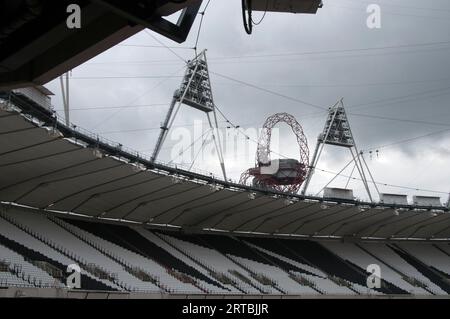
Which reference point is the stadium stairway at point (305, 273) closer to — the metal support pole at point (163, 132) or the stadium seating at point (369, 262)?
the stadium seating at point (369, 262)

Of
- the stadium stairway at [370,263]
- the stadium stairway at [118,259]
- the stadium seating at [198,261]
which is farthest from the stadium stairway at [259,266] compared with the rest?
the stadium stairway at [118,259]

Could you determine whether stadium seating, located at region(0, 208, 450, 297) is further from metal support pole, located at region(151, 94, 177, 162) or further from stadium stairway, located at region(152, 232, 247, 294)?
metal support pole, located at region(151, 94, 177, 162)

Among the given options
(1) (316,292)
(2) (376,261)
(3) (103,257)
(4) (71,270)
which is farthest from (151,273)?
(2) (376,261)

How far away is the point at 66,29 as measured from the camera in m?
5.84

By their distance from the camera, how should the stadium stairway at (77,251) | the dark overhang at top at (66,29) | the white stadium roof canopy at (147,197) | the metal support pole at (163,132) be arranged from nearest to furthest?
the dark overhang at top at (66,29) → the white stadium roof canopy at (147,197) → the stadium stairway at (77,251) → the metal support pole at (163,132)

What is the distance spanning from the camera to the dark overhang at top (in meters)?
5.29

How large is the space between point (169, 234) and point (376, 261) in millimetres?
19222

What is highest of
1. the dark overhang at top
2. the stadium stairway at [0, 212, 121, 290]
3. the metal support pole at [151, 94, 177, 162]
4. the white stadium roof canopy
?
the metal support pole at [151, 94, 177, 162]

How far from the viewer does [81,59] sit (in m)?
6.21

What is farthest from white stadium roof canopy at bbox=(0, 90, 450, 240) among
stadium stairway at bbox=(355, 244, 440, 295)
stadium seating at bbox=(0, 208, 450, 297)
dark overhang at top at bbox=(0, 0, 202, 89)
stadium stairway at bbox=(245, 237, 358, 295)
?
dark overhang at top at bbox=(0, 0, 202, 89)

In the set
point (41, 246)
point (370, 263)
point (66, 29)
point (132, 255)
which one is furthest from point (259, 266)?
point (66, 29)

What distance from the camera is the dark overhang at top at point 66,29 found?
208 inches

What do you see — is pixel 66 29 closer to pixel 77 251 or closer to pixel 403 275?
pixel 77 251
